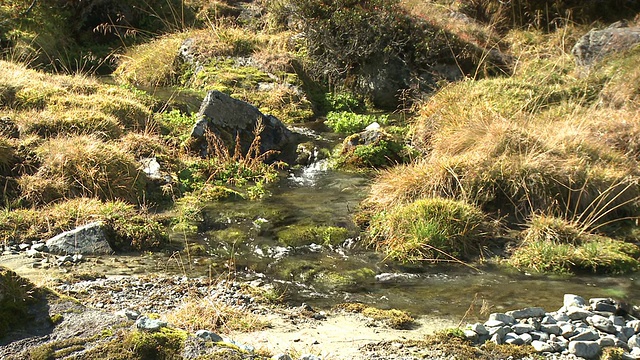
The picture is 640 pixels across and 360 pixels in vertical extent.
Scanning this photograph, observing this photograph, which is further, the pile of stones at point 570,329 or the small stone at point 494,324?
the small stone at point 494,324

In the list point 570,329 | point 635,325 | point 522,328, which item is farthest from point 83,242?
point 635,325

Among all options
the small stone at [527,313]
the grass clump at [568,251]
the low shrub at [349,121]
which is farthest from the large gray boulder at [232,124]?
the small stone at [527,313]

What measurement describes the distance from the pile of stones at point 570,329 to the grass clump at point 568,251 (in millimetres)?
1485

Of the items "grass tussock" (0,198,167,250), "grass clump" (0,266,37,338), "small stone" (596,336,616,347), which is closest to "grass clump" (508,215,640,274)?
"small stone" (596,336,616,347)

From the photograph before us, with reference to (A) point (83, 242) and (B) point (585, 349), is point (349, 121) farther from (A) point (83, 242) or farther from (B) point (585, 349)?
(B) point (585, 349)

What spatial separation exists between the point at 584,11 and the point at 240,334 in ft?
56.5

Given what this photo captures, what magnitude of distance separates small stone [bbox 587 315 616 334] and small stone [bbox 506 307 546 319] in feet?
1.36

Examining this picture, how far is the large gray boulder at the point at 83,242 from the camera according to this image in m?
7.94

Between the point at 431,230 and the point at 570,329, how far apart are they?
2.75 m

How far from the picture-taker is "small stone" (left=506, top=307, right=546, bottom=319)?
648 cm

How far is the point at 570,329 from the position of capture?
6.13m

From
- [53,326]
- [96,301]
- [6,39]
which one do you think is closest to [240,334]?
[96,301]

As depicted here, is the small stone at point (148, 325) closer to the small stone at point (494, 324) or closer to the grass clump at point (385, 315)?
the grass clump at point (385, 315)

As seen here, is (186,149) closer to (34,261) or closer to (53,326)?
(34,261)
